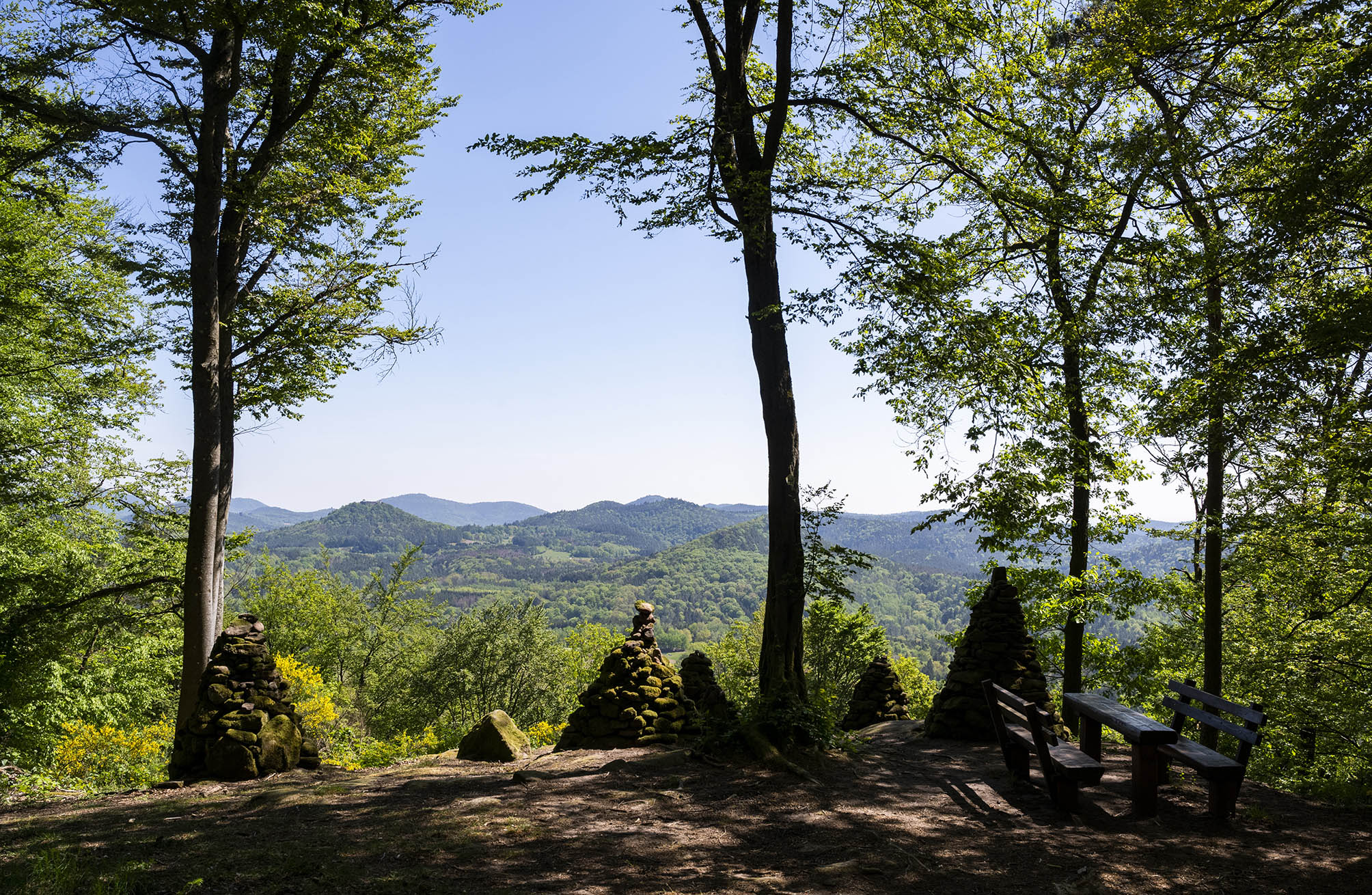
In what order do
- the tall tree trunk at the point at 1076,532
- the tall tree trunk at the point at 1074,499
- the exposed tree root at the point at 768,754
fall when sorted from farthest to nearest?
the tall tree trunk at the point at 1076,532, the tall tree trunk at the point at 1074,499, the exposed tree root at the point at 768,754

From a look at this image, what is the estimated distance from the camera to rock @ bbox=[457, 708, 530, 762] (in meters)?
7.71

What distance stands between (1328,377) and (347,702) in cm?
2681

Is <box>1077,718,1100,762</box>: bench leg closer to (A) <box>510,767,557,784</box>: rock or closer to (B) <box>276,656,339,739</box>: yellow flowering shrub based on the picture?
(A) <box>510,767,557,784</box>: rock

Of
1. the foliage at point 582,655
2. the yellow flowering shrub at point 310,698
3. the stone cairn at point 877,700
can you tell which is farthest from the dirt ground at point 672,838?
the foliage at point 582,655

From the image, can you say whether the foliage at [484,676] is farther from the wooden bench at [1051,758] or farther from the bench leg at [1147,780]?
the bench leg at [1147,780]

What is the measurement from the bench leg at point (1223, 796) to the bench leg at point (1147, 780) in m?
0.34

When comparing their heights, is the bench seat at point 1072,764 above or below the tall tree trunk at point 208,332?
below

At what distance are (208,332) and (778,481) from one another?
756 centimetres

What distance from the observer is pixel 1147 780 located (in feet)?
17.0

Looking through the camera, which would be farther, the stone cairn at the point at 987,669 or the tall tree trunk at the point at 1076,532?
the tall tree trunk at the point at 1076,532

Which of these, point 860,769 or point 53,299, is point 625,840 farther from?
point 53,299

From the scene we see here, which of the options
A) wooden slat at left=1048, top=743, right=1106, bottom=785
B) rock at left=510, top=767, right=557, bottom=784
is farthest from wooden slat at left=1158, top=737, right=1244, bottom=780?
rock at left=510, top=767, right=557, bottom=784

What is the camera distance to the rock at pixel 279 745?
6.75m

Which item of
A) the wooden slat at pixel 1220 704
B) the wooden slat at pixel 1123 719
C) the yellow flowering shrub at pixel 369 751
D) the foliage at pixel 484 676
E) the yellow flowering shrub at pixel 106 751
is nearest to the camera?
the wooden slat at pixel 1123 719
